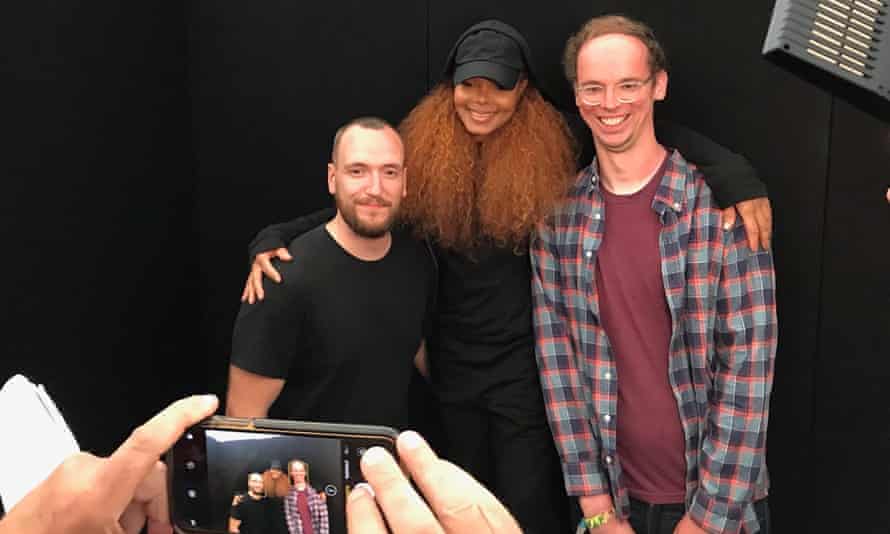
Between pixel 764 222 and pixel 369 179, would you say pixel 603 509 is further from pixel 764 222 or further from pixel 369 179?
pixel 369 179

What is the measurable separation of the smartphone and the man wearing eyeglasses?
1.16m

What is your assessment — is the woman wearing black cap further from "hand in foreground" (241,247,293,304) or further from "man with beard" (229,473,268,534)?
"man with beard" (229,473,268,534)

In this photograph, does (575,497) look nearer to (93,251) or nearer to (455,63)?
(455,63)

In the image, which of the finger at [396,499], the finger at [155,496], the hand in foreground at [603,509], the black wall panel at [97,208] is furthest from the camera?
the hand in foreground at [603,509]

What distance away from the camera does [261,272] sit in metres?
2.01

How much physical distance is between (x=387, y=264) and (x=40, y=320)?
33.5 inches

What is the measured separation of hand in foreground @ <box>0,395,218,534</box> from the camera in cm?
61

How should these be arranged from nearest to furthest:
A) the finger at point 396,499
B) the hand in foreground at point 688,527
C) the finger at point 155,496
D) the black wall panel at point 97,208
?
the finger at point 396,499, the finger at point 155,496, the black wall panel at point 97,208, the hand in foreground at point 688,527

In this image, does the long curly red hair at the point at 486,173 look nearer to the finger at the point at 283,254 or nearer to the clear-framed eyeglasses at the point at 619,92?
the clear-framed eyeglasses at the point at 619,92

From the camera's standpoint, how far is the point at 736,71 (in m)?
2.41

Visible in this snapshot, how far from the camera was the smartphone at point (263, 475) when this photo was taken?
100cm

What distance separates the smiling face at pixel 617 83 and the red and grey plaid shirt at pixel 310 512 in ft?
4.22

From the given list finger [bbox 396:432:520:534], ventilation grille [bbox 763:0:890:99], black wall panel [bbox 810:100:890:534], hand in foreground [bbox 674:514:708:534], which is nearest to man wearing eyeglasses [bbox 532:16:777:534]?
hand in foreground [bbox 674:514:708:534]

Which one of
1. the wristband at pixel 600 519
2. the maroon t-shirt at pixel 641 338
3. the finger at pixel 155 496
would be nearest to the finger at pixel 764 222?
the maroon t-shirt at pixel 641 338
